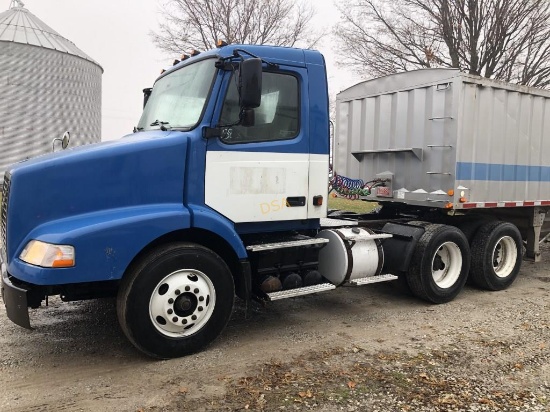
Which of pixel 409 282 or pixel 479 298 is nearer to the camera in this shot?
pixel 409 282

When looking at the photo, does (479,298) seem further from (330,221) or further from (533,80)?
(533,80)

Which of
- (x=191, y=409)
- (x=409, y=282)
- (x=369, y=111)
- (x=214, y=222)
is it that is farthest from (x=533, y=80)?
(x=191, y=409)

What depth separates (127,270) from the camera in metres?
4.13

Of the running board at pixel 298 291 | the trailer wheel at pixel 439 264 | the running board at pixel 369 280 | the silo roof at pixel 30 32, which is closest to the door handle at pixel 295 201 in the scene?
the running board at pixel 298 291

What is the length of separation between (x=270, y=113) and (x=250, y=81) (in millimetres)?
670

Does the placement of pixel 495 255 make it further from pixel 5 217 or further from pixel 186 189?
pixel 5 217

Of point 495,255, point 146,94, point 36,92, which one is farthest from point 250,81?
point 36,92

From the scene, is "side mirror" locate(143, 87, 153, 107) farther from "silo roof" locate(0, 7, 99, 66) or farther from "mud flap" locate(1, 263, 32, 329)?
"silo roof" locate(0, 7, 99, 66)

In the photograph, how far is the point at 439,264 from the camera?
6.26 metres

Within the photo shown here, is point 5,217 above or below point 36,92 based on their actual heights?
below

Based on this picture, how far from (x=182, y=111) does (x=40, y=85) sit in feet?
76.4

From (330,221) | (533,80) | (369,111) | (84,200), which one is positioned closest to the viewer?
(84,200)

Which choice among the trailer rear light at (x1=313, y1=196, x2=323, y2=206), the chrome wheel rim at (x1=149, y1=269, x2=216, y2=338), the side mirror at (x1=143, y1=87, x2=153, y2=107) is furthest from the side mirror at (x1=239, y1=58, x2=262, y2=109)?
the side mirror at (x1=143, y1=87, x2=153, y2=107)

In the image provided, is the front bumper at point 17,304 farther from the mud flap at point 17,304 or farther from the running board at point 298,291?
the running board at point 298,291
